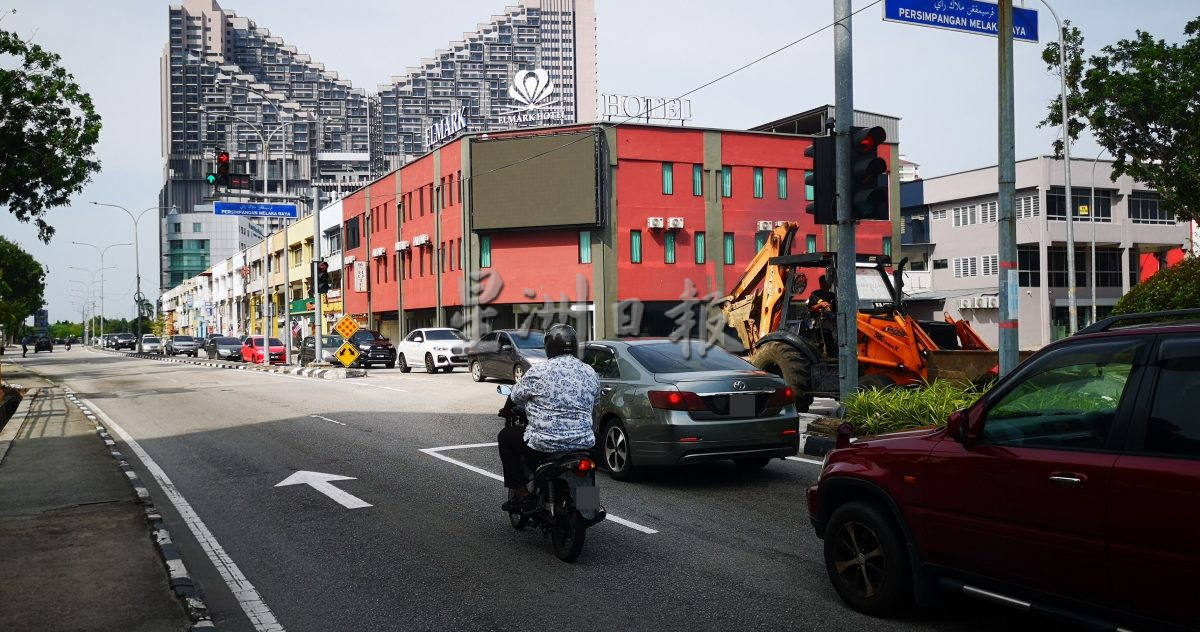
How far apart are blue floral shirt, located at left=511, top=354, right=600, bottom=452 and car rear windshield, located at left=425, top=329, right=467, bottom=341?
1056 inches

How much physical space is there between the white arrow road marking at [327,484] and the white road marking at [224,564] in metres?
1.19

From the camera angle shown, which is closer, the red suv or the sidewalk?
the red suv

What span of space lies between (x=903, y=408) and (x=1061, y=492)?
5.79 metres

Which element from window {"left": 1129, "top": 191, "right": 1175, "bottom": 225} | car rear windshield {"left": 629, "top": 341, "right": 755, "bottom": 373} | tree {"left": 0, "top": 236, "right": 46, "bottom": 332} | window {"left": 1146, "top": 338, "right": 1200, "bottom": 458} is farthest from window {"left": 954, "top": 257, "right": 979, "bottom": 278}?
tree {"left": 0, "top": 236, "right": 46, "bottom": 332}

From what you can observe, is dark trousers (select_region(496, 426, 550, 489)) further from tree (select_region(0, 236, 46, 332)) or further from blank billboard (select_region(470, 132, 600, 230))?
tree (select_region(0, 236, 46, 332))

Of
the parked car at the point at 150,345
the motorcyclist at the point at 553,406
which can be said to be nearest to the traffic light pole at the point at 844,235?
the motorcyclist at the point at 553,406

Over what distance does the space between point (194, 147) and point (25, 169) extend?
185 m

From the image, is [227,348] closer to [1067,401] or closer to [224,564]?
[224,564]

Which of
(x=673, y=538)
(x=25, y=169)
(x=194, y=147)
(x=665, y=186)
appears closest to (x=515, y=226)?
(x=665, y=186)

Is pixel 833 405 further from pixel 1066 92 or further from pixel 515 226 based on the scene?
pixel 515 226

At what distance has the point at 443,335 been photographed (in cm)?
3341

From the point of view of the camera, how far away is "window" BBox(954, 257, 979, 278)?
181ft

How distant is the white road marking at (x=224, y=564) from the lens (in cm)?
530

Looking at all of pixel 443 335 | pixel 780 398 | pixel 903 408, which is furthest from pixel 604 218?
pixel 780 398
